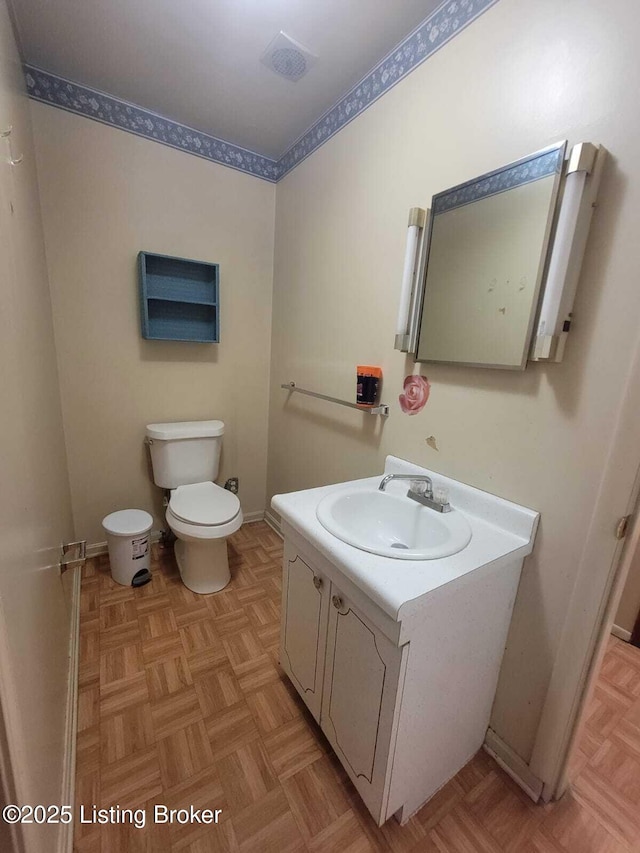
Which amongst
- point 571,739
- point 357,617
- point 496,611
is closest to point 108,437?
point 357,617

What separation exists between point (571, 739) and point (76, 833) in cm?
134

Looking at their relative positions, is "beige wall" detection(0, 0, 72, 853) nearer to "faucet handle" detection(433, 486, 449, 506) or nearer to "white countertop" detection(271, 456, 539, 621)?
"white countertop" detection(271, 456, 539, 621)

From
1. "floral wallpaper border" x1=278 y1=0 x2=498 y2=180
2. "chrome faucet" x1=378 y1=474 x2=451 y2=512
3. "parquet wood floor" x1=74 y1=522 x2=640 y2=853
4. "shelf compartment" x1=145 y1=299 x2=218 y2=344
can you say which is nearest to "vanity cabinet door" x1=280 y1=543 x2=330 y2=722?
"parquet wood floor" x1=74 y1=522 x2=640 y2=853

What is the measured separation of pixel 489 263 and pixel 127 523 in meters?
1.97

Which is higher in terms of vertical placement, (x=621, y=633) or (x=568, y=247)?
(x=568, y=247)

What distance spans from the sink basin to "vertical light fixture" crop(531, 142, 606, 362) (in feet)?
1.79

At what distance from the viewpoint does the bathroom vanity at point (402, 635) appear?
2.58 feet

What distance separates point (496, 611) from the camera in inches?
38.4

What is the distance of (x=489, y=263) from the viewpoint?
3.37 feet

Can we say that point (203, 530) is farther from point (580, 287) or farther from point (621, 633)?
point (621, 633)

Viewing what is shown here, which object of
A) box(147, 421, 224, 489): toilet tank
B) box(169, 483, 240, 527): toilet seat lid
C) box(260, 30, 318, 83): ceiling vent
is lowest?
box(169, 483, 240, 527): toilet seat lid

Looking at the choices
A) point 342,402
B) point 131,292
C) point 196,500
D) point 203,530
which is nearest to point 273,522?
point 196,500

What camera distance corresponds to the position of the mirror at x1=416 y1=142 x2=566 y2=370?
2.96ft

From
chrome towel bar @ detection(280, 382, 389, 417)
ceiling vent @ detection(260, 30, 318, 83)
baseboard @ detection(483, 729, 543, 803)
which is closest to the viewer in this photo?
baseboard @ detection(483, 729, 543, 803)
